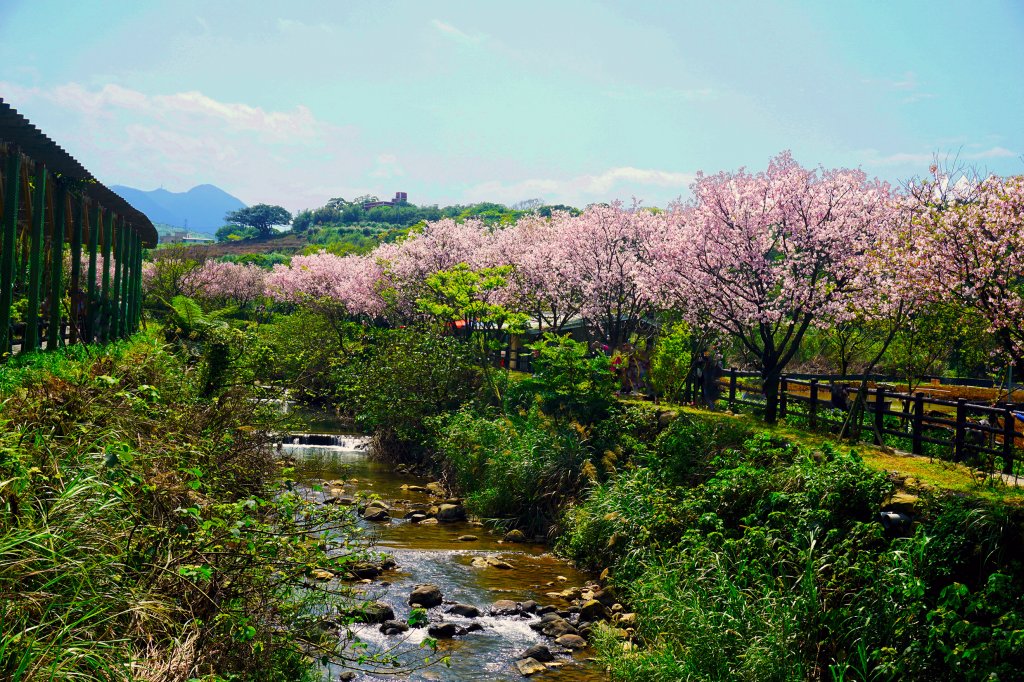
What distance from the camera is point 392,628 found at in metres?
10.1

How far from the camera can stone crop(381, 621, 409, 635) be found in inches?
396

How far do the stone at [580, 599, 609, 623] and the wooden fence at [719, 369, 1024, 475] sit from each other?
541cm

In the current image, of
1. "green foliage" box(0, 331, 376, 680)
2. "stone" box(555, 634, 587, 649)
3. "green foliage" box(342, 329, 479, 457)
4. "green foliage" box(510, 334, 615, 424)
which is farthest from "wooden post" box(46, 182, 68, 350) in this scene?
"stone" box(555, 634, 587, 649)

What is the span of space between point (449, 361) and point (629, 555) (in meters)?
12.1

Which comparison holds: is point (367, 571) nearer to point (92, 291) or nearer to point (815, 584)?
point (815, 584)

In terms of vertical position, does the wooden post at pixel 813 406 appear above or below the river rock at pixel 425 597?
above

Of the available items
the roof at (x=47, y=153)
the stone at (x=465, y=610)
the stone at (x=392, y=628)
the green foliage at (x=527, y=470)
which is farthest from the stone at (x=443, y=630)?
the roof at (x=47, y=153)

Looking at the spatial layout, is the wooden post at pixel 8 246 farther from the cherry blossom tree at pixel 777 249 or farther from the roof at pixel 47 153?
the cherry blossom tree at pixel 777 249

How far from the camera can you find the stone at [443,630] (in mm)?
10222

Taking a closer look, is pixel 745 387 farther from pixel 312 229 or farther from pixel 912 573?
pixel 312 229

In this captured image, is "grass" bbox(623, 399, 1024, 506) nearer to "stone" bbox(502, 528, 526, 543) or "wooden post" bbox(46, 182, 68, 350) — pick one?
"stone" bbox(502, 528, 526, 543)

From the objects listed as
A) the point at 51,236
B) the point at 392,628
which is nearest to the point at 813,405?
the point at 392,628

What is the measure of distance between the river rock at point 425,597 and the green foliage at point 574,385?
615cm

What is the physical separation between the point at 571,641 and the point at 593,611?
92 cm
